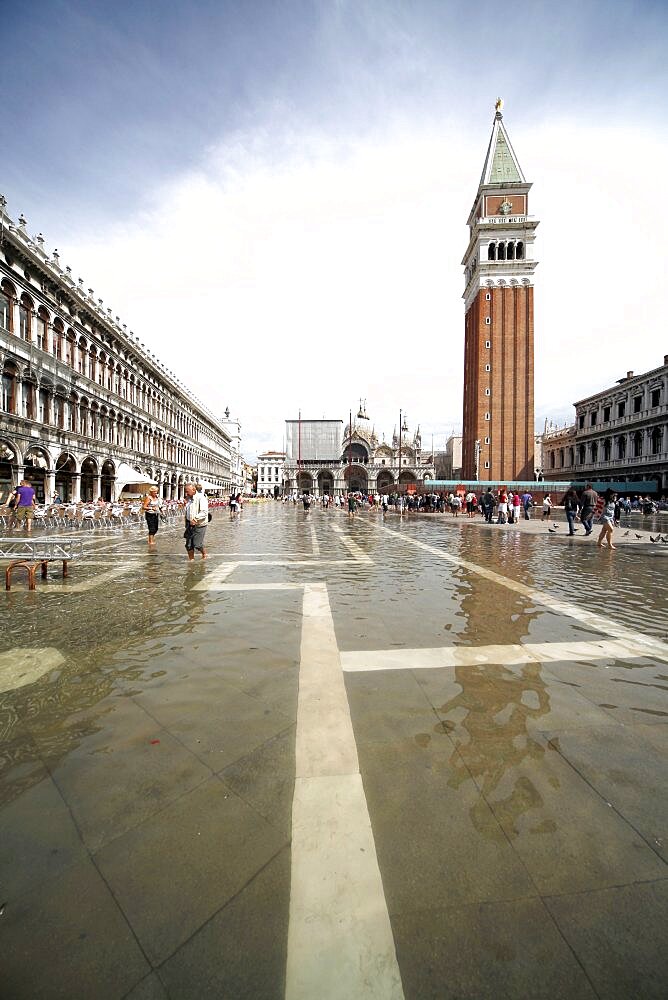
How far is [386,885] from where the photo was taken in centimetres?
179

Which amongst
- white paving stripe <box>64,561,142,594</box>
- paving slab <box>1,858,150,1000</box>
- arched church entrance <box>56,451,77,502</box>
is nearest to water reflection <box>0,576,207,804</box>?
paving slab <box>1,858,150,1000</box>

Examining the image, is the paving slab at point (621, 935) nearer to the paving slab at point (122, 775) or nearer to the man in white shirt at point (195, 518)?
the paving slab at point (122, 775)

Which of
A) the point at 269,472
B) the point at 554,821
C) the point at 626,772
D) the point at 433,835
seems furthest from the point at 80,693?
the point at 269,472

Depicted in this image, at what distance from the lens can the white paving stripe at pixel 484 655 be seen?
4086 mm

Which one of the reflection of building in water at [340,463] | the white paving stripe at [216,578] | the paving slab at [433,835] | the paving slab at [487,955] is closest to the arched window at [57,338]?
the white paving stripe at [216,578]

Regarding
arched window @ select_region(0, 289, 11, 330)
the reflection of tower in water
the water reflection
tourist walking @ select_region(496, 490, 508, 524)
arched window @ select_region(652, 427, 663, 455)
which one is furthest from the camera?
arched window @ select_region(652, 427, 663, 455)

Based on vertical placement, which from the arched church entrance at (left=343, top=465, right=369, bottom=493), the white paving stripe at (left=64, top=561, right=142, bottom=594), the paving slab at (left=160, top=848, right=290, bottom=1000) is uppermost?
the arched church entrance at (left=343, top=465, right=369, bottom=493)

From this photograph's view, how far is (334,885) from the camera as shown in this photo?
1808 millimetres

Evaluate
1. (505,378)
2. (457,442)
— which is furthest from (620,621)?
(457,442)

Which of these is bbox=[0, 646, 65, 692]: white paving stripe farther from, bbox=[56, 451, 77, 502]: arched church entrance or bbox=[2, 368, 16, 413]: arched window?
bbox=[56, 451, 77, 502]: arched church entrance

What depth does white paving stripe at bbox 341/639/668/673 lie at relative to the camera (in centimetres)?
409

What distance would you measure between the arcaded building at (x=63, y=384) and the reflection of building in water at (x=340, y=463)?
61671mm

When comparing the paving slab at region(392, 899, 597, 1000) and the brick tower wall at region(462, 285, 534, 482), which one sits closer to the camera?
the paving slab at region(392, 899, 597, 1000)

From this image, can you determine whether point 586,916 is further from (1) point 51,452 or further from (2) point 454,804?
(1) point 51,452
